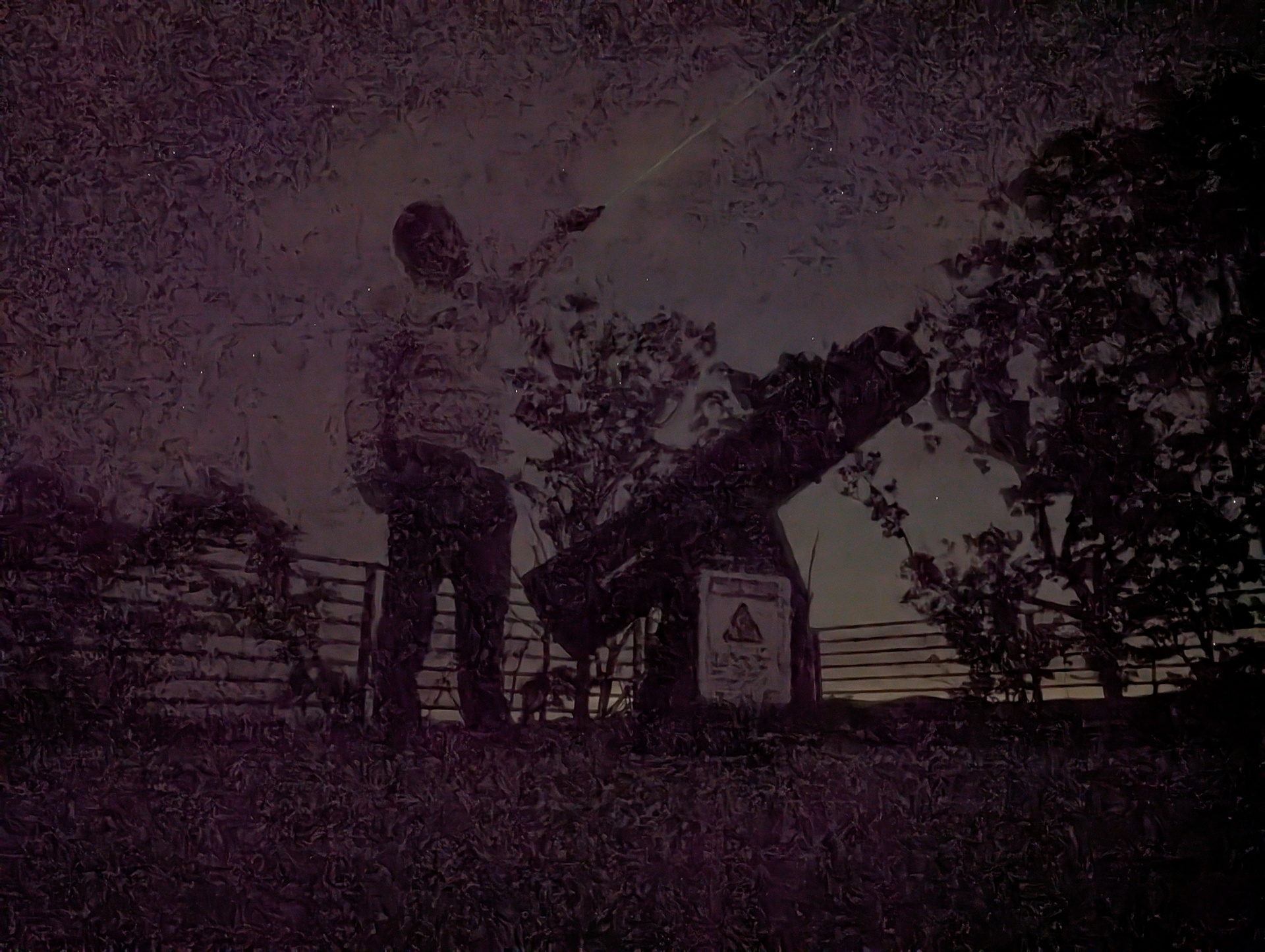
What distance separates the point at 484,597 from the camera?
107 cm

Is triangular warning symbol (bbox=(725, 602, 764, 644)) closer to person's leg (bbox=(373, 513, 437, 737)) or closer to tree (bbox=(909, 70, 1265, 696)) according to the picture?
tree (bbox=(909, 70, 1265, 696))

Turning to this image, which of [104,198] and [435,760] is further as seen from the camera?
[104,198]

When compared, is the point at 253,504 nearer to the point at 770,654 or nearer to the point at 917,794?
the point at 770,654

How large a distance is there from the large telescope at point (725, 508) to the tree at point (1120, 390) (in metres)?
0.07

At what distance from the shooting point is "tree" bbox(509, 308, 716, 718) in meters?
1.07

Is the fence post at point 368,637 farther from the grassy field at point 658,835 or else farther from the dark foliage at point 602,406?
the dark foliage at point 602,406

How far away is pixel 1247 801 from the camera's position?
994mm

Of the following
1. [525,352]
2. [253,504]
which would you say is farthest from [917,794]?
[253,504]

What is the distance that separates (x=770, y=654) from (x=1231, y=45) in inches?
32.9

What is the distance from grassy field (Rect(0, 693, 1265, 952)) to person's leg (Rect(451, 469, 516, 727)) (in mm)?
37

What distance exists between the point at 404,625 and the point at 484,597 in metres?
0.09

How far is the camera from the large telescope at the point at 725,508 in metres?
1.05

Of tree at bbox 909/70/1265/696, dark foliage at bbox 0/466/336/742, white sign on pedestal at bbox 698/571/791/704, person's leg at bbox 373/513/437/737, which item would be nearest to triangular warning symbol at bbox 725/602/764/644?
white sign on pedestal at bbox 698/571/791/704

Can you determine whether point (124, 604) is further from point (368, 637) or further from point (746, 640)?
point (746, 640)
